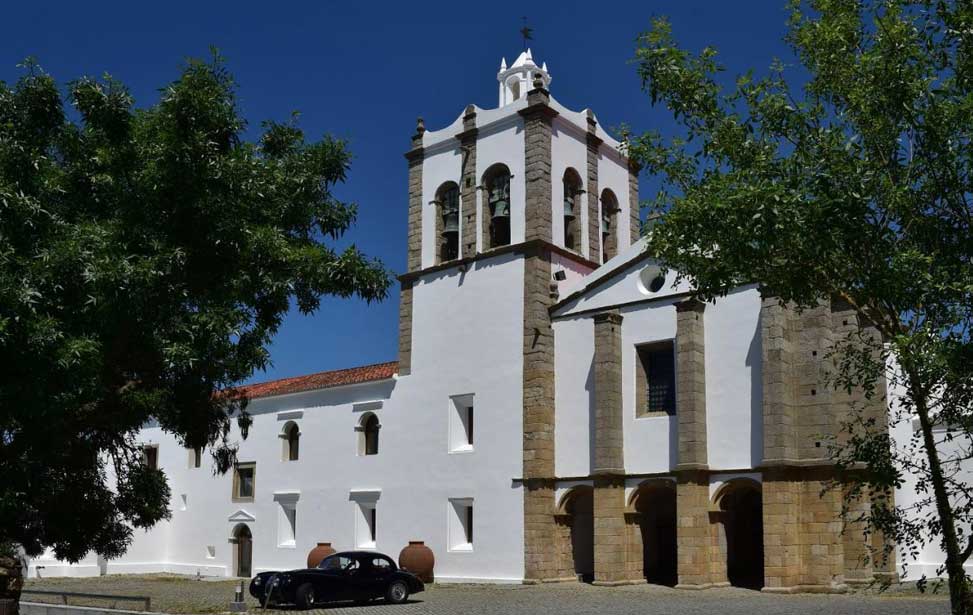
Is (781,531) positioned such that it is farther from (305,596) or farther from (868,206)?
(868,206)

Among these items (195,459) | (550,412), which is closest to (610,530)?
(550,412)

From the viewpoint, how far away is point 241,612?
755 inches

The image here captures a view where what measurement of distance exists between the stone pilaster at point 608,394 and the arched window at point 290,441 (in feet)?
38.9

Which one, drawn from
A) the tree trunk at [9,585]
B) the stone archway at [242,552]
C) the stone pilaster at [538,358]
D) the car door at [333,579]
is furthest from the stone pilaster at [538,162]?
the tree trunk at [9,585]

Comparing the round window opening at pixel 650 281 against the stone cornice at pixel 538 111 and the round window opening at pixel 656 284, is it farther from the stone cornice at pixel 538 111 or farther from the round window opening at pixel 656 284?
the stone cornice at pixel 538 111

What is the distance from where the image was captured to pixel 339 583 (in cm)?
2158

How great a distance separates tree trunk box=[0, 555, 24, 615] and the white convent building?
1444 cm

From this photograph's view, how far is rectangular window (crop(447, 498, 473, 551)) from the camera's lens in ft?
92.3

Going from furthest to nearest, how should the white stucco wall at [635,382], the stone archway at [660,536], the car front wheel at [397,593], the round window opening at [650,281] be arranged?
the stone archway at [660,536]
the round window opening at [650,281]
the white stucco wall at [635,382]
the car front wheel at [397,593]

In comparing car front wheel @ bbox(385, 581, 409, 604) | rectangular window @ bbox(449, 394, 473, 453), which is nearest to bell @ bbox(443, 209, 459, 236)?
rectangular window @ bbox(449, 394, 473, 453)

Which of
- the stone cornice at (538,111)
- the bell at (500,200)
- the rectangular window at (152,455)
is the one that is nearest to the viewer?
the stone cornice at (538,111)

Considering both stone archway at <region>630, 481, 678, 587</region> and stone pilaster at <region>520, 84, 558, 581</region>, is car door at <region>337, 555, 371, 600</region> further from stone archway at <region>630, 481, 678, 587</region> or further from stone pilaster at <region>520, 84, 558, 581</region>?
stone archway at <region>630, 481, 678, 587</region>

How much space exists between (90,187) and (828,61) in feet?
32.4

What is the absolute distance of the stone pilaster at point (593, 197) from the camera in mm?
29516
